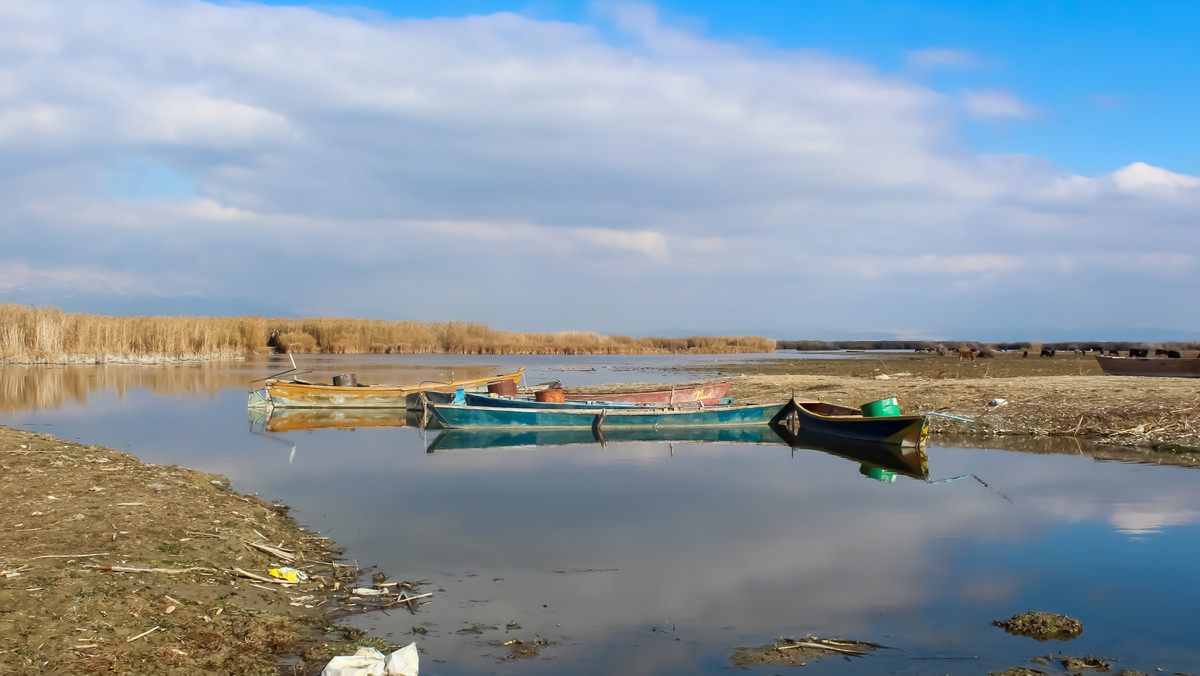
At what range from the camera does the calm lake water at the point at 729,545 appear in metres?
7.28

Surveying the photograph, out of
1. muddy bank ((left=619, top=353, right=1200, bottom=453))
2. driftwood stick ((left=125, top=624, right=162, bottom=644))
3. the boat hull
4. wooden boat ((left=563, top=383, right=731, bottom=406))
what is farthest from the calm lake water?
wooden boat ((left=563, top=383, right=731, bottom=406))

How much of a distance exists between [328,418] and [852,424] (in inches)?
675

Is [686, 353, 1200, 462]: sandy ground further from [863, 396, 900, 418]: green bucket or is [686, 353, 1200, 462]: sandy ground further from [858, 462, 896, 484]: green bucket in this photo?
[858, 462, 896, 484]: green bucket

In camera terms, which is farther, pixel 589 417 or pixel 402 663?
pixel 589 417

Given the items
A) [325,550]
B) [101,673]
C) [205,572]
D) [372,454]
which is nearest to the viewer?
[101,673]

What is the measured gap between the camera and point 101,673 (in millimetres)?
5672

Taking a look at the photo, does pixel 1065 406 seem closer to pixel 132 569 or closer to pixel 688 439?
pixel 688 439

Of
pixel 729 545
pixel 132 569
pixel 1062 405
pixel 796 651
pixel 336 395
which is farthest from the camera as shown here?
pixel 336 395

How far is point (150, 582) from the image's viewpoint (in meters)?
7.48

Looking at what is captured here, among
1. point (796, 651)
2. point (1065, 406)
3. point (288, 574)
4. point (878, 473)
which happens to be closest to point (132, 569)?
point (288, 574)

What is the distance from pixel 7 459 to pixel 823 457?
642 inches

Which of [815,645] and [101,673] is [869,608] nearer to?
[815,645]

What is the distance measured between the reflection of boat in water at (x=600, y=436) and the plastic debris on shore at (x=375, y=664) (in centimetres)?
1591

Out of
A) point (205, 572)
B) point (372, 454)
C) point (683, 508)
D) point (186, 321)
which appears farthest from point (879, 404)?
point (186, 321)
